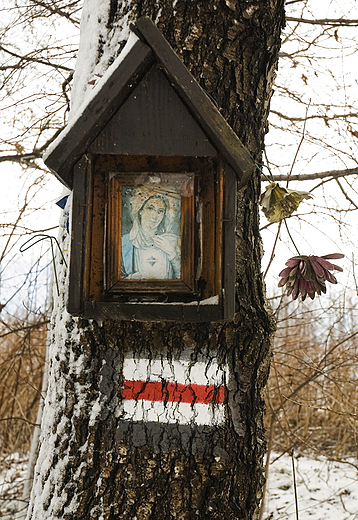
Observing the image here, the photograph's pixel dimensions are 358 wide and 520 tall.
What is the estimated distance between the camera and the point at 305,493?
4.25m

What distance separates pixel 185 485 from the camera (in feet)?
4.04

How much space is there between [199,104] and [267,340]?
69 cm

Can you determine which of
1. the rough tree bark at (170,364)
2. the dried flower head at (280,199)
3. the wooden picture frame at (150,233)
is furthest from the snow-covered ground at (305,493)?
the wooden picture frame at (150,233)

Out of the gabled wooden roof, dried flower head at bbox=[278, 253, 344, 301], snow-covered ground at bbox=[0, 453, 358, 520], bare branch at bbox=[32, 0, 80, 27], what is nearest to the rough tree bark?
dried flower head at bbox=[278, 253, 344, 301]

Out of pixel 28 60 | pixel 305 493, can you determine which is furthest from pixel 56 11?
pixel 305 493

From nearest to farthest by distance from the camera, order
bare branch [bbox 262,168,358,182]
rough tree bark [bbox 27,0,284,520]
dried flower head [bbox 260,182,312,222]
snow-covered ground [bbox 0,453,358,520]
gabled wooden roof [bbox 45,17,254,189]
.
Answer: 1. gabled wooden roof [bbox 45,17,254,189]
2. rough tree bark [bbox 27,0,284,520]
3. dried flower head [bbox 260,182,312,222]
4. bare branch [bbox 262,168,358,182]
5. snow-covered ground [bbox 0,453,358,520]

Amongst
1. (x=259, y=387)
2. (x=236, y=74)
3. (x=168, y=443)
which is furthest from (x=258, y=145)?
(x=168, y=443)

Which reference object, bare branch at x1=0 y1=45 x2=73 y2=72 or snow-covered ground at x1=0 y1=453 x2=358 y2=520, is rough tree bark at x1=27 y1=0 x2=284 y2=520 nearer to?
bare branch at x1=0 y1=45 x2=73 y2=72

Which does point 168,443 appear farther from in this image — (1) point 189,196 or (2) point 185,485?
(1) point 189,196

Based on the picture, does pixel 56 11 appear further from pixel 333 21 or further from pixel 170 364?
pixel 170 364

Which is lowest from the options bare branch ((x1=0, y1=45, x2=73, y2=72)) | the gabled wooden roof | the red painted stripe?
the red painted stripe

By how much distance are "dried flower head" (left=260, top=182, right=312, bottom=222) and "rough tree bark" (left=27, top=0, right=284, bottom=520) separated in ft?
0.31

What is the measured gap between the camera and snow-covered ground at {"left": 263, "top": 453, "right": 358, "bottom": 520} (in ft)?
12.5

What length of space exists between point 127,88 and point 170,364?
71 cm
